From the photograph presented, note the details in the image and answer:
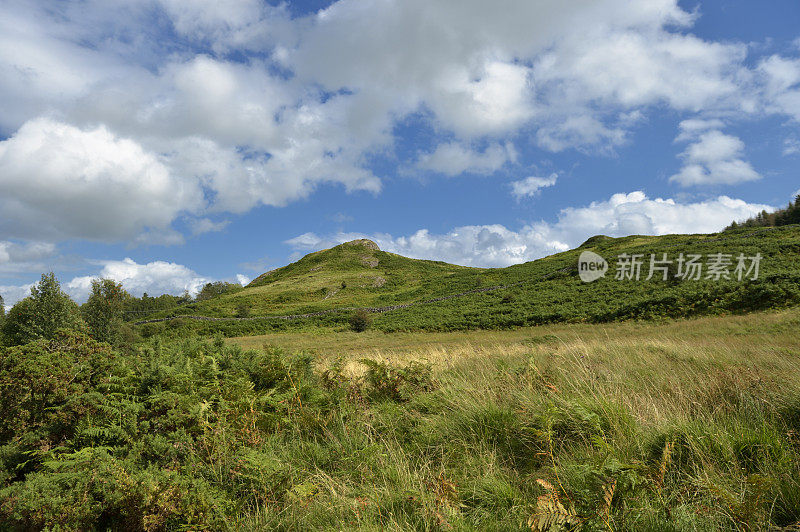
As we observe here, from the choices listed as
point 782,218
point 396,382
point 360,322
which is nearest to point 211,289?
point 360,322

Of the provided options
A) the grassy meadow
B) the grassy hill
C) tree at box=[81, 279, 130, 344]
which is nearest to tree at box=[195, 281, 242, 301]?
the grassy hill

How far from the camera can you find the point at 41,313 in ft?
75.5

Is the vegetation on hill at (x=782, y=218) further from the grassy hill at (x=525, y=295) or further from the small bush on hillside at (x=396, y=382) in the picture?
the small bush on hillside at (x=396, y=382)

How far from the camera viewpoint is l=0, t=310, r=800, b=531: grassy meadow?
9.14 ft

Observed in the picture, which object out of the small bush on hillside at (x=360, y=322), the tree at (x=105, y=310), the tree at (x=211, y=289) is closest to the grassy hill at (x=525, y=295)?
the small bush on hillside at (x=360, y=322)

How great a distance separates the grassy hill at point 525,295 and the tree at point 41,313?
19918mm

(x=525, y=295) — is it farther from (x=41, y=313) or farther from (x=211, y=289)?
(x=211, y=289)

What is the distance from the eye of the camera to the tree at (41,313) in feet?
73.4

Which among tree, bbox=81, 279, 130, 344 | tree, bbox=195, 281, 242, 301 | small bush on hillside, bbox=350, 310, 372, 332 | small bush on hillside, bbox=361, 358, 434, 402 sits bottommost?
small bush on hillside, bbox=350, 310, 372, 332

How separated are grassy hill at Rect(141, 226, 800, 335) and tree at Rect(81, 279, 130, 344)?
47.7 feet

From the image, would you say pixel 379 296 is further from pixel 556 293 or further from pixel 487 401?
pixel 487 401

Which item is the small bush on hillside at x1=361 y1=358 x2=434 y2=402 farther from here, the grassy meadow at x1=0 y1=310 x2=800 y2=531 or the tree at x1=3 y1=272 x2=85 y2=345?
the tree at x1=3 y1=272 x2=85 y2=345

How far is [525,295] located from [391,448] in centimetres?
4072

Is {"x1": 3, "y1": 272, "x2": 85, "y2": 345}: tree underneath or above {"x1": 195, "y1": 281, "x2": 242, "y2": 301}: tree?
underneath
